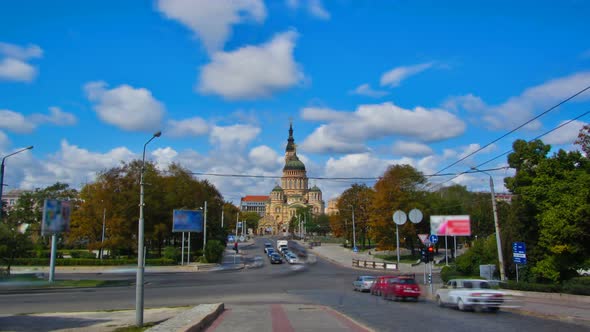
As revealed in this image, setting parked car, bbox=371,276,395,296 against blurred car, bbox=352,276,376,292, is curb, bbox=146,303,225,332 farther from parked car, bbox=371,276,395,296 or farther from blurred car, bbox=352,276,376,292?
blurred car, bbox=352,276,376,292

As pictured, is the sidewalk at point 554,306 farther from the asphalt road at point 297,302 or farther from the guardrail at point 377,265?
the guardrail at point 377,265

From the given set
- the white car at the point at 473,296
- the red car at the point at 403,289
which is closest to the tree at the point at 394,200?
the red car at the point at 403,289

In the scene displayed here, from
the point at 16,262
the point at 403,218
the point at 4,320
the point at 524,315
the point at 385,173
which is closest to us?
the point at 4,320

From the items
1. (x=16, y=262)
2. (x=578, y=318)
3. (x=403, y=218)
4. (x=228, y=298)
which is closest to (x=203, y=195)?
(x=16, y=262)

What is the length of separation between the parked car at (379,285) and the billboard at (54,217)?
1761 cm

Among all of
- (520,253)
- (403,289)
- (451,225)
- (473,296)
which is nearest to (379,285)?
(403,289)

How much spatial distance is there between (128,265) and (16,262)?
1059 centimetres

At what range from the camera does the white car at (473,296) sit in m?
19.3

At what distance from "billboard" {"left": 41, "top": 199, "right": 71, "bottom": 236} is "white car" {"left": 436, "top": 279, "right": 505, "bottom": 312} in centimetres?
1894

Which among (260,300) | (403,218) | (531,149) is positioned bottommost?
(260,300)

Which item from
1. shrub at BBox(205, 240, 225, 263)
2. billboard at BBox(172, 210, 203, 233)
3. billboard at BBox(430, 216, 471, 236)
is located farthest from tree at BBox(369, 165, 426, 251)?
billboard at BBox(172, 210, 203, 233)

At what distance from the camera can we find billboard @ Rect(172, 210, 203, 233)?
1999 inches

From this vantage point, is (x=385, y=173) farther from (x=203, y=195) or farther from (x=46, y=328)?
(x=46, y=328)

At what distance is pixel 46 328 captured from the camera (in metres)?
14.2
